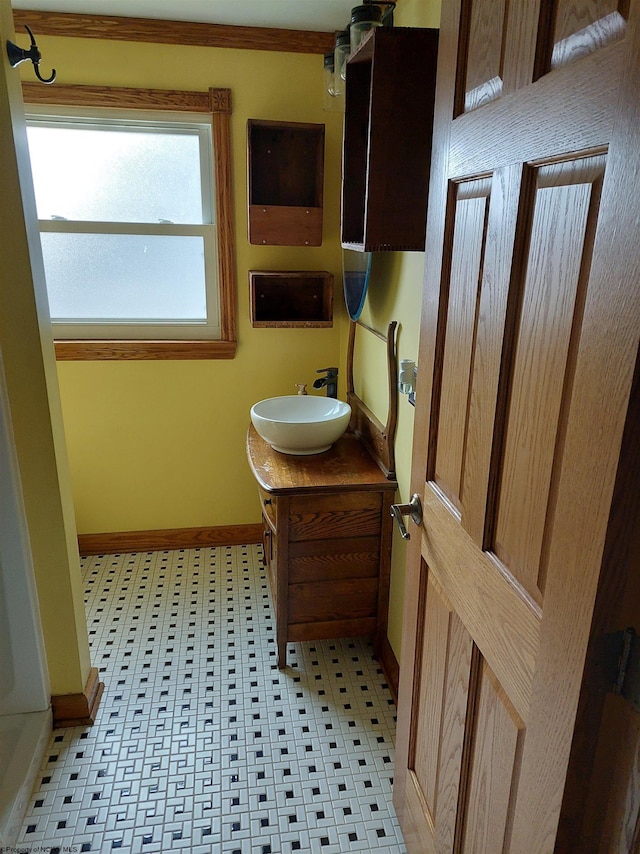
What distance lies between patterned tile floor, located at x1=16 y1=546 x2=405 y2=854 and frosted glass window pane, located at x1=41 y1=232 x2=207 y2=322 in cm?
131

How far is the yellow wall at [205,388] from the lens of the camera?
2.46 metres

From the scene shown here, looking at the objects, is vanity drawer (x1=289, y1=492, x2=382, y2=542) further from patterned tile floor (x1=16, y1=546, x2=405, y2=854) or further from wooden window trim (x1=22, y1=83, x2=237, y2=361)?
wooden window trim (x1=22, y1=83, x2=237, y2=361)

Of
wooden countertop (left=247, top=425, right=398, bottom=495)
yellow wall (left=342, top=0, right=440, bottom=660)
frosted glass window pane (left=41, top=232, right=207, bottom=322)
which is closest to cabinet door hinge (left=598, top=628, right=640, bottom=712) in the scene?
yellow wall (left=342, top=0, right=440, bottom=660)

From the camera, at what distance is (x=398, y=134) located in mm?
1496

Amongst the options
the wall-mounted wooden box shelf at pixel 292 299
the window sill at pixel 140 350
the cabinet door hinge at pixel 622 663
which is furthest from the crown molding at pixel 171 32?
the cabinet door hinge at pixel 622 663

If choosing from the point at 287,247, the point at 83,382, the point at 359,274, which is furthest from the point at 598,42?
the point at 83,382

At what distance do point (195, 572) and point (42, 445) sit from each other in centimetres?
129

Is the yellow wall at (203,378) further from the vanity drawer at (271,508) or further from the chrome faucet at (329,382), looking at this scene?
the vanity drawer at (271,508)

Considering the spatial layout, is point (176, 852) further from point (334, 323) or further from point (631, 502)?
point (334, 323)

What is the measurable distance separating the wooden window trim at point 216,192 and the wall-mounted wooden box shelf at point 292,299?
131 millimetres

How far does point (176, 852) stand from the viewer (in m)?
1.52

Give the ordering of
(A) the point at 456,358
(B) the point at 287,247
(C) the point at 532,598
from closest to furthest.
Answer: (C) the point at 532,598
(A) the point at 456,358
(B) the point at 287,247

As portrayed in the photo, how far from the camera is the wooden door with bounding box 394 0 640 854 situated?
633 millimetres

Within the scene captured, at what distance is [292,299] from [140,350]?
0.76 meters
